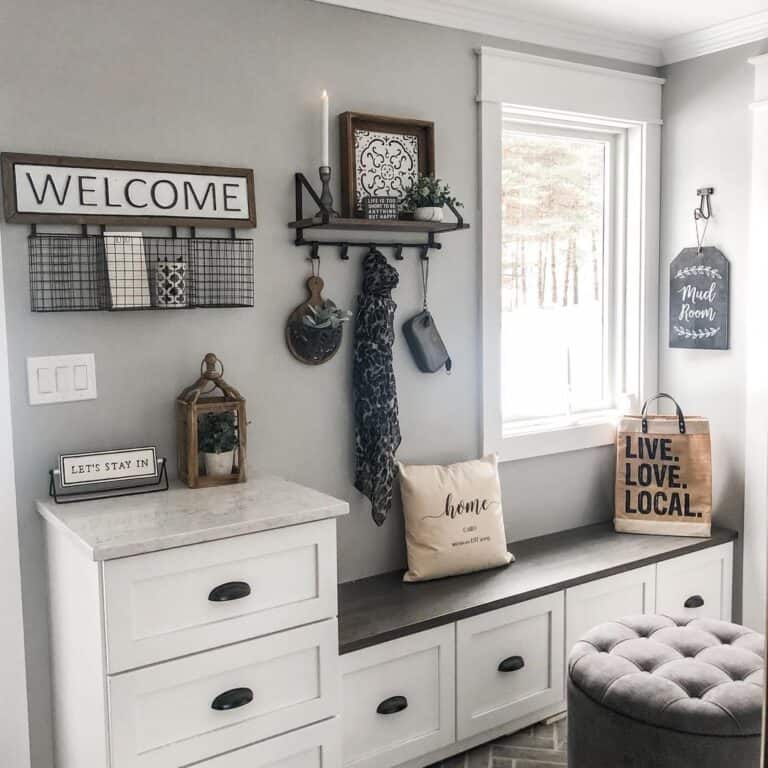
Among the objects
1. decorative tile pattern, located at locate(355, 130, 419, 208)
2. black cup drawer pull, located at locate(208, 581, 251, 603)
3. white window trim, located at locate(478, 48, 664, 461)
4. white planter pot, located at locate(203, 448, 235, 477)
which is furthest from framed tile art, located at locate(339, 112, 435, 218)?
black cup drawer pull, located at locate(208, 581, 251, 603)

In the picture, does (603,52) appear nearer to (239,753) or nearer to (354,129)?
(354,129)

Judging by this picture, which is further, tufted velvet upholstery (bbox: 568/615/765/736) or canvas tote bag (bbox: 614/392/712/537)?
canvas tote bag (bbox: 614/392/712/537)

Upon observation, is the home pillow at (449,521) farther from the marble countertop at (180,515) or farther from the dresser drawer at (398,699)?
the marble countertop at (180,515)

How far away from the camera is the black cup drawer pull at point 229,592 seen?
2061 mm

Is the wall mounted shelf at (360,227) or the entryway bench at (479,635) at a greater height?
the wall mounted shelf at (360,227)

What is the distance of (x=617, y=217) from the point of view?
3.63 meters

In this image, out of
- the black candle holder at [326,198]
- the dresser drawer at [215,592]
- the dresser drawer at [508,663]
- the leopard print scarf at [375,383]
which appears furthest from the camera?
the leopard print scarf at [375,383]

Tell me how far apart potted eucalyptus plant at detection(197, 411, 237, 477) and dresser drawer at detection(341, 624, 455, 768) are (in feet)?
2.03

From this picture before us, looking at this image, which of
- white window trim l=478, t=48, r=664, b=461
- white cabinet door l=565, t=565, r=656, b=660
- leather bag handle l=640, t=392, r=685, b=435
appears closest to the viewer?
white cabinet door l=565, t=565, r=656, b=660

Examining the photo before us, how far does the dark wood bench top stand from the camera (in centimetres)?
256

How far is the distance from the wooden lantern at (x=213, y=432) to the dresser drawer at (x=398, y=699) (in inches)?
23.8

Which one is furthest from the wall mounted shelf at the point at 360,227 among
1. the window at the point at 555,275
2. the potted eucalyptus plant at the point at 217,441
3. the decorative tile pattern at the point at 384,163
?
the potted eucalyptus plant at the point at 217,441

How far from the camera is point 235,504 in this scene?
7.40 ft

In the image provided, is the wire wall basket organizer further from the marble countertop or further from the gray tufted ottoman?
the gray tufted ottoman
